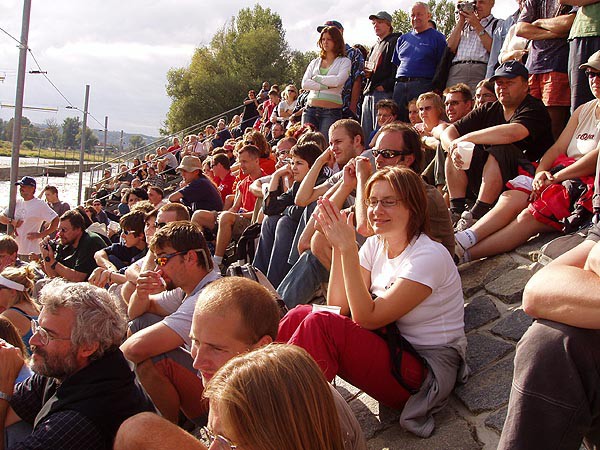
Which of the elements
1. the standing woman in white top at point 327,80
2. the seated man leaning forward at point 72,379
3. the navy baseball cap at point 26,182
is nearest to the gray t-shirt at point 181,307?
the seated man leaning forward at point 72,379

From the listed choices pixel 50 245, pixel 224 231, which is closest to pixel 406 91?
pixel 224 231

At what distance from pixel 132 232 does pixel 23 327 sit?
2167 mm

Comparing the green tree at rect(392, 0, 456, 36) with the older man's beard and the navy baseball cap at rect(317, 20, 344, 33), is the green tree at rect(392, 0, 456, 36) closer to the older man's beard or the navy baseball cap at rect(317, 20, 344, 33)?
the navy baseball cap at rect(317, 20, 344, 33)

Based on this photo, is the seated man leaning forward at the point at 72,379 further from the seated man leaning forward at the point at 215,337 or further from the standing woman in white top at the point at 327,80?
the standing woman in white top at the point at 327,80

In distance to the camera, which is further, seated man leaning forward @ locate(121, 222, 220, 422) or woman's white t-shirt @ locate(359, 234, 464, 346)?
seated man leaning forward @ locate(121, 222, 220, 422)

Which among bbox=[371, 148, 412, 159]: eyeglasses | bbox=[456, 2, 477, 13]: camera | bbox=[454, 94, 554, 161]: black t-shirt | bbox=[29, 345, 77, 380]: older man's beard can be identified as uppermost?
bbox=[456, 2, 477, 13]: camera

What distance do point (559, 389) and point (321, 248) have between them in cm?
265

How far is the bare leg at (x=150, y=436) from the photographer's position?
2271 mm

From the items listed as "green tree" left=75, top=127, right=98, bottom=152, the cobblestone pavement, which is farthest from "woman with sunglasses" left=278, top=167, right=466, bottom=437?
"green tree" left=75, top=127, right=98, bottom=152

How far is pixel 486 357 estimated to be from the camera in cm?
326

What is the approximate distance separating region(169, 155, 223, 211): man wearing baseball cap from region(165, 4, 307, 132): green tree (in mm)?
35701

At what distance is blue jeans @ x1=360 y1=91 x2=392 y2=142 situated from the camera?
309 inches

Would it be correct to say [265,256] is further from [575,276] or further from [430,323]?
[575,276]

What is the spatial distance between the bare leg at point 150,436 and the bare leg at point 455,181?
335 centimetres
